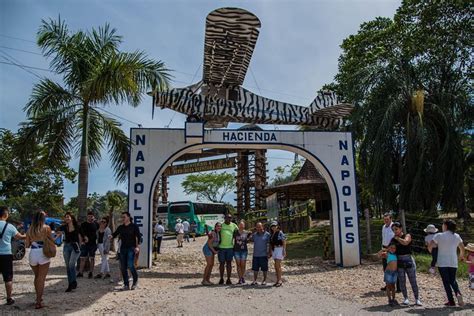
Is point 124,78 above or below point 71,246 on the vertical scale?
above

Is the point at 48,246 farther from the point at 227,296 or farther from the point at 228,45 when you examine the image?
the point at 228,45

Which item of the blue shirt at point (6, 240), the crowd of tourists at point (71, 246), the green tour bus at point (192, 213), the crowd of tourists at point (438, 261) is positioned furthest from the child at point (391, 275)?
the green tour bus at point (192, 213)

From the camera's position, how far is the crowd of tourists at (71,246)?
23.6 feet

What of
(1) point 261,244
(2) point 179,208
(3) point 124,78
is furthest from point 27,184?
(1) point 261,244

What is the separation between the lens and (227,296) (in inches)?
338

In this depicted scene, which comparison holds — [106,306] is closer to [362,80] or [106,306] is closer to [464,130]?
[362,80]

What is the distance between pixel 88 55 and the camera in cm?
1318

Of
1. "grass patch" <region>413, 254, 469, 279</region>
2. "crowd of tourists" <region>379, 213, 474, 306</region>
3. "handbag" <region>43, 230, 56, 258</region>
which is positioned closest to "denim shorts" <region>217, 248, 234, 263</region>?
"crowd of tourists" <region>379, 213, 474, 306</region>

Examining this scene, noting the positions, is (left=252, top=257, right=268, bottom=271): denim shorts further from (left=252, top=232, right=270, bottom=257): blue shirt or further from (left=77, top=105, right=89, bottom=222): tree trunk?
(left=77, top=105, right=89, bottom=222): tree trunk

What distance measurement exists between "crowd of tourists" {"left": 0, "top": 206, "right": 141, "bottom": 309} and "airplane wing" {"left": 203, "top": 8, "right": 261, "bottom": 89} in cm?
510

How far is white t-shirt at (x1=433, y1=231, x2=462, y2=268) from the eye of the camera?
7426 mm

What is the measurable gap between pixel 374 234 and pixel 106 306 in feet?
47.8

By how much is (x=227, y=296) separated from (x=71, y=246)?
3208 mm

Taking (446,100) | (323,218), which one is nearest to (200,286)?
(446,100)
